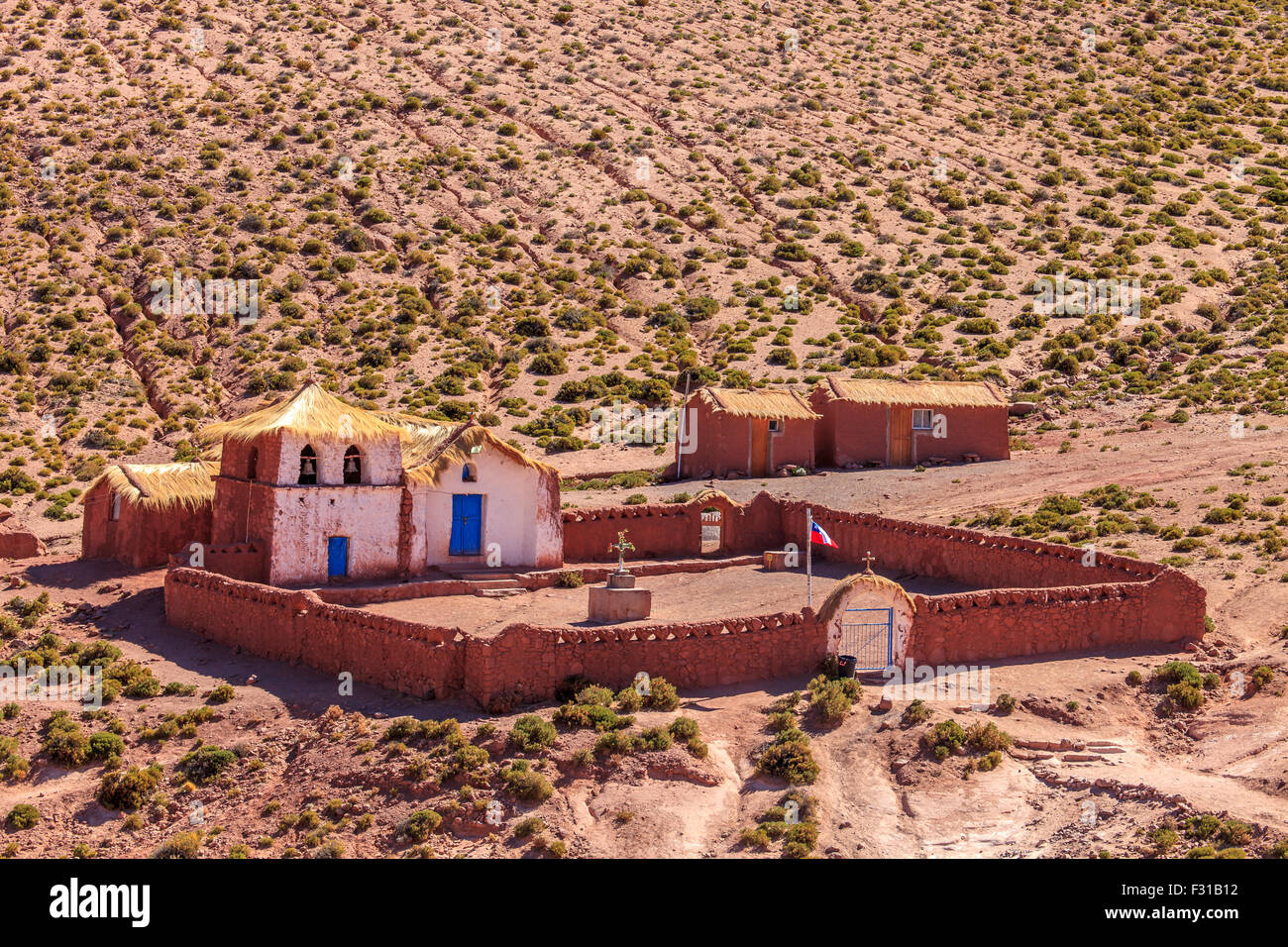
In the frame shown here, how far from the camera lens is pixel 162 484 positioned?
37.6 meters

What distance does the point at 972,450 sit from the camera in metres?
50.3

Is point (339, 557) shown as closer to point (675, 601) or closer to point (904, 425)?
point (675, 601)

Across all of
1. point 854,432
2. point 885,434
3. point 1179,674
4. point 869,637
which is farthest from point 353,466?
point 885,434

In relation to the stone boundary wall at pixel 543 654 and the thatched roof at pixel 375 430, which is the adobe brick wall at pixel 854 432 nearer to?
the thatched roof at pixel 375 430

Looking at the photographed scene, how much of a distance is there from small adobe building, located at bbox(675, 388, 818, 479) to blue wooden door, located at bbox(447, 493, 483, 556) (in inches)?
525

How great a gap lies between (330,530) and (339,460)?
68.0 inches

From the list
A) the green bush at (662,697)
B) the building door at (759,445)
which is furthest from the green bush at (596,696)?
the building door at (759,445)

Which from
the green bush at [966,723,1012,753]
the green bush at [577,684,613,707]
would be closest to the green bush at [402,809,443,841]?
the green bush at [577,684,613,707]

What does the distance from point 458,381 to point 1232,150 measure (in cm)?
5194

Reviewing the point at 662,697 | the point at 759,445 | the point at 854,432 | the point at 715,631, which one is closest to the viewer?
the point at 662,697

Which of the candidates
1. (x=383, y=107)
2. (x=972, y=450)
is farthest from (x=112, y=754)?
(x=383, y=107)

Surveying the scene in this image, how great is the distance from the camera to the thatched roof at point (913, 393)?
49750 mm

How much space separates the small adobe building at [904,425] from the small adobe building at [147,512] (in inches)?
849

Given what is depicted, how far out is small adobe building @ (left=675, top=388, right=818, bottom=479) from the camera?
48.2 metres
